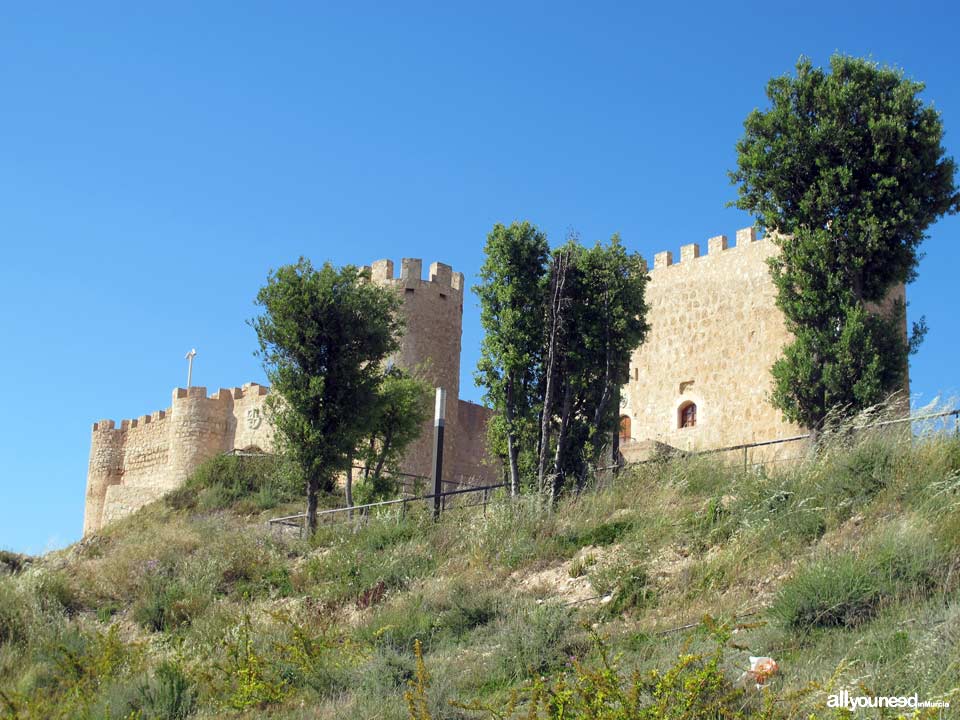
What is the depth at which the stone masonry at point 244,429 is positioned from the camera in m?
27.9

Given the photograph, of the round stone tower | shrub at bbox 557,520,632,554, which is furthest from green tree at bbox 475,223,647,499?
the round stone tower

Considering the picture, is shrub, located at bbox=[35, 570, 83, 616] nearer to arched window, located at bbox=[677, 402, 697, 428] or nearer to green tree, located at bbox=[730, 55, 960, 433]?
green tree, located at bbox=[730, 55, 960, 433]

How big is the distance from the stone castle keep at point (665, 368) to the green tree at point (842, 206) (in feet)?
22.5

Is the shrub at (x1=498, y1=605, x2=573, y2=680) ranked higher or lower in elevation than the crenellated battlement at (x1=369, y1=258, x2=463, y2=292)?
lower

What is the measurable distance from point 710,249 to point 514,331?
13.1 meters

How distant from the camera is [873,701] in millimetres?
6383

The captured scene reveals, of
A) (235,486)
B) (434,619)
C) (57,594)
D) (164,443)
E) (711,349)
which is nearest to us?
(434,619)

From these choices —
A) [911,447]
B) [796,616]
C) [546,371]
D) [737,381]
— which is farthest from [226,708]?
[737,381]

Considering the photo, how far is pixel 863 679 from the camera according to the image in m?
6.84

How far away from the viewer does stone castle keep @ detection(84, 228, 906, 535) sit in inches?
1072

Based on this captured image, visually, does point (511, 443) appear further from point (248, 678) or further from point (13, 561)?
point (248, 678)

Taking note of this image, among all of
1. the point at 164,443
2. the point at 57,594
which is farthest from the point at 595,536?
the point at 164,443

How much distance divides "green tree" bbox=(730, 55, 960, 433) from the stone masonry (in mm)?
7950

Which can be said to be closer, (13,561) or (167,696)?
(167,696)
